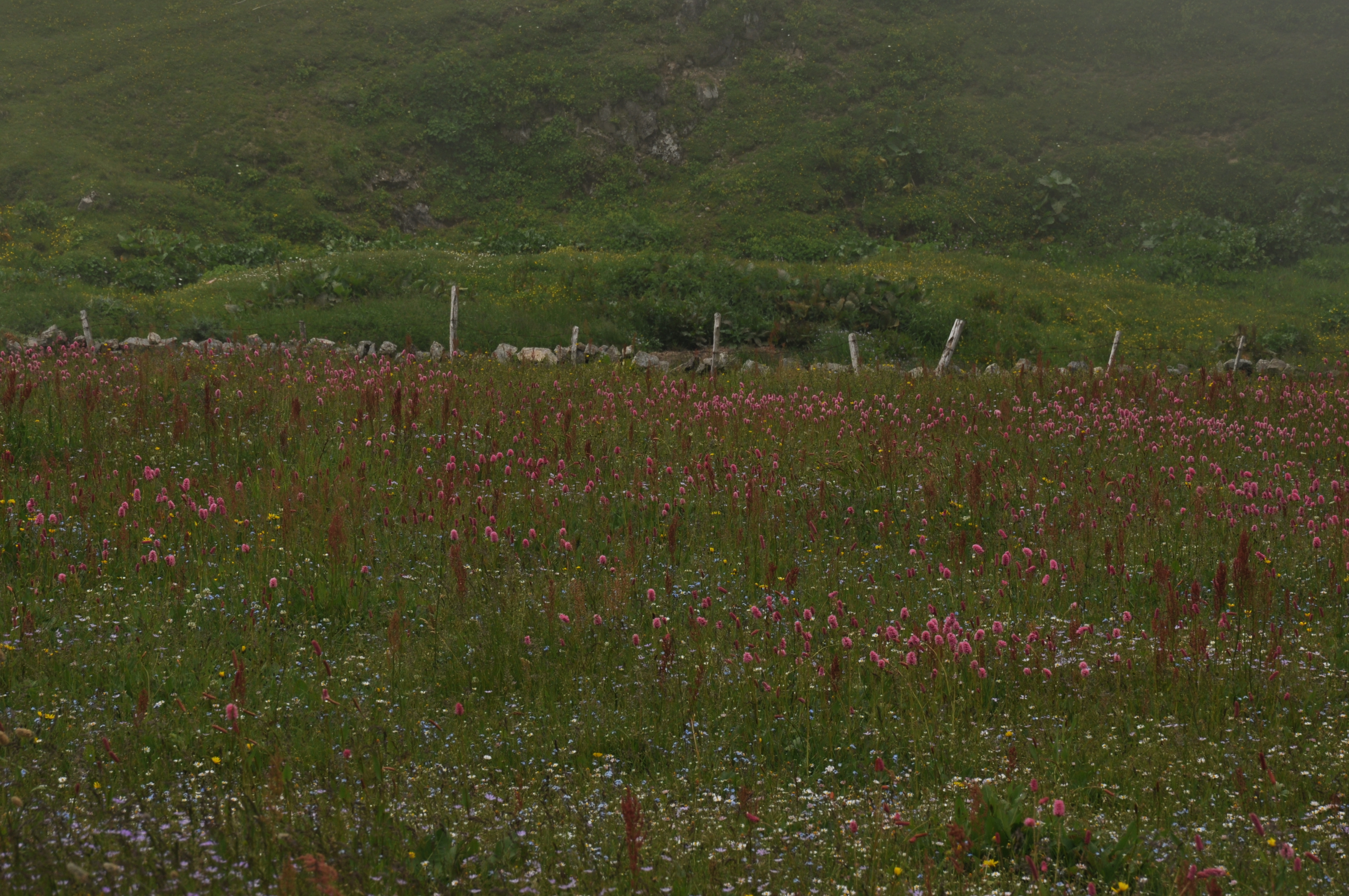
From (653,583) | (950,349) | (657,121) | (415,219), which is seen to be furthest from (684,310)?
(657,121)

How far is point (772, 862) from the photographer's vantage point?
3.47 m

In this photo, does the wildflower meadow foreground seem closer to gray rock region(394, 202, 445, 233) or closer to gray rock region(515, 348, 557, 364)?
gray rock region(515, 348, 557, 364)

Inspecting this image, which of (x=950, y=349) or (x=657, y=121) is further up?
(x=657, y=121)

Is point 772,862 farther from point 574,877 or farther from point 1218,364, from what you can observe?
point 1218,364

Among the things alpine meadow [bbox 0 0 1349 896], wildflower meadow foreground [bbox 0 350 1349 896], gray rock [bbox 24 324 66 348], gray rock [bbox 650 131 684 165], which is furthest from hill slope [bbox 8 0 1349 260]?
wildflower meadow foreground [bbox 0 350 1349 896]

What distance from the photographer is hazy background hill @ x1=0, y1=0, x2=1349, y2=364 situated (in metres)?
31.4

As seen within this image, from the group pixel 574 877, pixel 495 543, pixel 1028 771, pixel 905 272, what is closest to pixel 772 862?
pixel 574 877

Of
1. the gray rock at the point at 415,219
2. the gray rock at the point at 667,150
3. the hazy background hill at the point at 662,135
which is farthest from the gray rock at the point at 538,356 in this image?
the gray rock at the point at 667,150

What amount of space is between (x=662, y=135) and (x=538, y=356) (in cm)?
2523

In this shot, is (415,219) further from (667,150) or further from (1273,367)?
(1273,367)

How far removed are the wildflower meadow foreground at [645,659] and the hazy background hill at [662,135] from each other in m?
18.2

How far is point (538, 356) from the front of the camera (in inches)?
691

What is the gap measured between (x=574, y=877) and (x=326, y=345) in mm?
15805

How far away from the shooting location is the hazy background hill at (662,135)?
1235 inches
